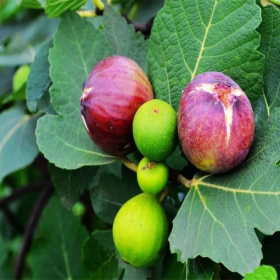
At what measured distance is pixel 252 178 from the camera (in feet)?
2.59

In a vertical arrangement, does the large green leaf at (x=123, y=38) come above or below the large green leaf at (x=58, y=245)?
above

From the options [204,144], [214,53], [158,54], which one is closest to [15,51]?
[158,54]

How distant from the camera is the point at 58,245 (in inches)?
61.5

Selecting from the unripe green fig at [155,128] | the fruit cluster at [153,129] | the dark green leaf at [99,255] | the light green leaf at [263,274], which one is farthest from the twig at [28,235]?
the light green leaf at [263,274]

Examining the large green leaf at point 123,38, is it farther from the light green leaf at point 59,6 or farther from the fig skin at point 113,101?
the fig skin at point 113,101

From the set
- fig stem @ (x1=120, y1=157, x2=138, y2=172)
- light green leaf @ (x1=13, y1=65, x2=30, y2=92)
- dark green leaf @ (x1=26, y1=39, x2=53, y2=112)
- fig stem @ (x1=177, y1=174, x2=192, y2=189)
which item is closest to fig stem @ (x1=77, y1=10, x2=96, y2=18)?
dark green leaf @ (x1=26, y1=39, x2=53, y2=112)

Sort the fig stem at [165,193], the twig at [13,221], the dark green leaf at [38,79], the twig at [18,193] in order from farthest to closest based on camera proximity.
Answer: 1. the twig at [13,221]
2. the twig at [18,193]
3. the dark green leaf at [38,79]
4. the fig stem at [165,193]

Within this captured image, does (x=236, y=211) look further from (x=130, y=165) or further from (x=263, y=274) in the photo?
(x=130, y=165)

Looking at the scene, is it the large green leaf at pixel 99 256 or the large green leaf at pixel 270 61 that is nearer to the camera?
the large green leaf at pixel 270 61

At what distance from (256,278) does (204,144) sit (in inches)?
9.3

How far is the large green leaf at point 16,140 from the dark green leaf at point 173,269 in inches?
24.5

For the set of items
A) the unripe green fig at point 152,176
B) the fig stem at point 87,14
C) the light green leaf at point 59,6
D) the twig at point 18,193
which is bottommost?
the twig at point 18,193

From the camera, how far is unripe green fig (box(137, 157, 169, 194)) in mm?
848

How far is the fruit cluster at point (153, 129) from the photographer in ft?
2.48
